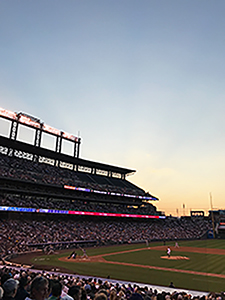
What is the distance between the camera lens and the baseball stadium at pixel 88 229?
23719 millimetres

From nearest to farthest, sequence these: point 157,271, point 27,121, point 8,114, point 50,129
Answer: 1. point 157,271
2. point 8,114
3. point 27,121
4. point 50,129

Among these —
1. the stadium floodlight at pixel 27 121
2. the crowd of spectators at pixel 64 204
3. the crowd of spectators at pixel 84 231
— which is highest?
the stadium floodlight at pixel 27 121

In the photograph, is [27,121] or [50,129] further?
[50,129]

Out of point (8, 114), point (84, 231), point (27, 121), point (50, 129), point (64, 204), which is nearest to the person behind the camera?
point (84, 231)

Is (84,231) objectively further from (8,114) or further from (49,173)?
(8,114)

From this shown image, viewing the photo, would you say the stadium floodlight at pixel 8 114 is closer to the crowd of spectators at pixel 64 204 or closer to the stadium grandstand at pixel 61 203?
the stadium grandstand at pixel 61 203

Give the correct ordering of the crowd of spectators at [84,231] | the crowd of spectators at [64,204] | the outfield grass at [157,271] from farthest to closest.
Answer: the crowd of spectators at [64,204], the crowd of spectators at [84,231], the outfield grass at [157,271]

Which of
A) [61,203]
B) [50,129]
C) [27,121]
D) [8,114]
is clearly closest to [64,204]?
[61,203]

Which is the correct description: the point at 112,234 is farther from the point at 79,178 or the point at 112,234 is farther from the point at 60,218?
the point at 79,178

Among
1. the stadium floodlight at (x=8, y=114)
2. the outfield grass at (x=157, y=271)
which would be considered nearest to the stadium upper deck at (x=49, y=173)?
the stadium floodlight at (x=8, y=114)

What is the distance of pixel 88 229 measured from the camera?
2034 inches

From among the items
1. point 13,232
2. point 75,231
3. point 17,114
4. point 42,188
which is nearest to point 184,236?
point 75,231

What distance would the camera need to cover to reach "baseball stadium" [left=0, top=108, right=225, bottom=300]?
934 inches

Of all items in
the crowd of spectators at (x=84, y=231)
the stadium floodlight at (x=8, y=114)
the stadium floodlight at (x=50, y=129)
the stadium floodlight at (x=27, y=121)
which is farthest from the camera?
the stadium floodlight at (x=50, y=129)
